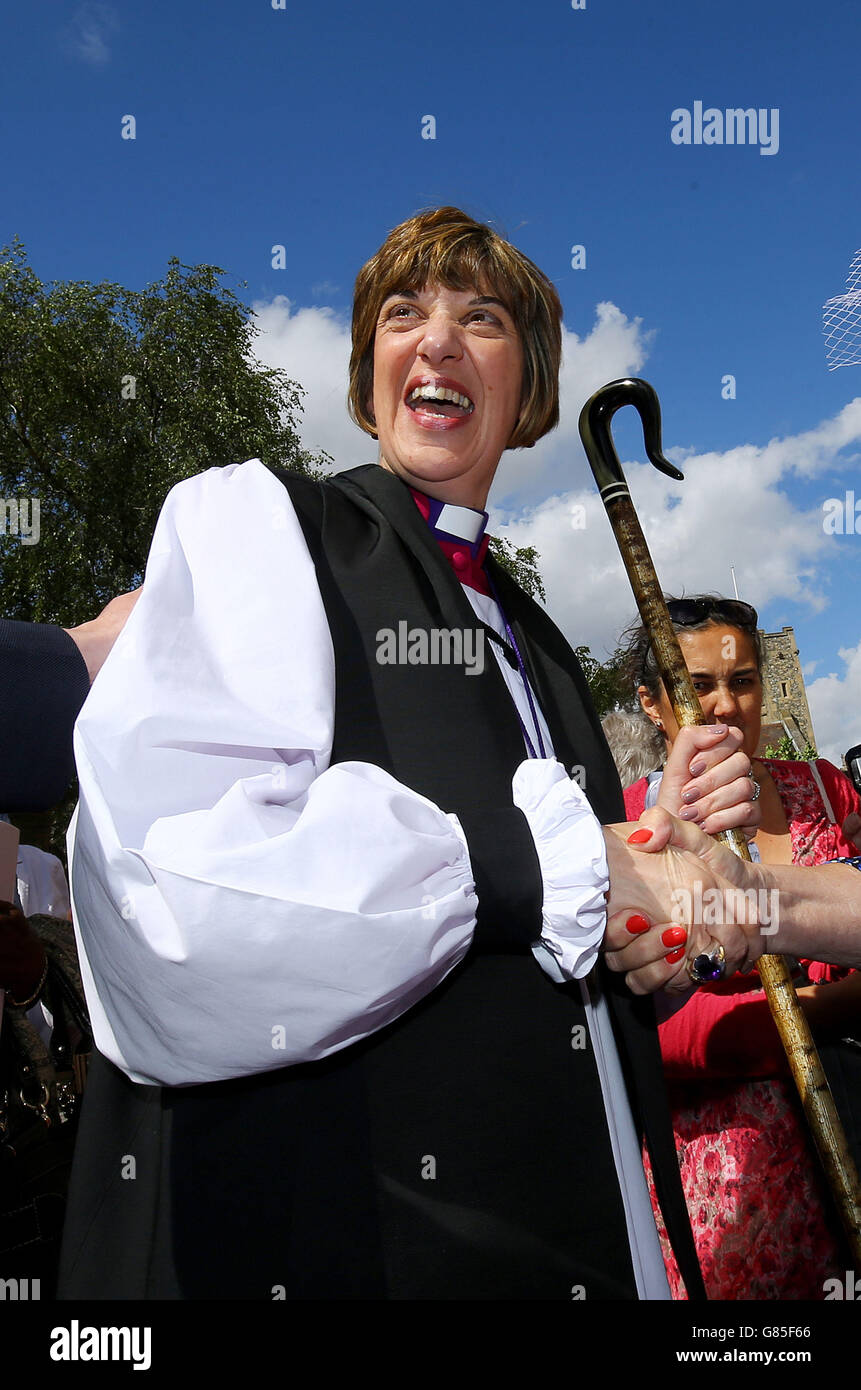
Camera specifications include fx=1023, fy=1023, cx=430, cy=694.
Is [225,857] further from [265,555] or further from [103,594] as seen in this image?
[103,594]

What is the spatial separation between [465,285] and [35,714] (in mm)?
1285

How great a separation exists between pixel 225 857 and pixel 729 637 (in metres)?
→ 2.88

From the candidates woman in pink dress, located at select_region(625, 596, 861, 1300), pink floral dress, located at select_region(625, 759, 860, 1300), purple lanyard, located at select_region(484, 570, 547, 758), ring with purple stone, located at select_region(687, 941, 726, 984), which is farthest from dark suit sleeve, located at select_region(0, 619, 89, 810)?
pink floral dress, located at select_region(625, 759, 860, 1300)

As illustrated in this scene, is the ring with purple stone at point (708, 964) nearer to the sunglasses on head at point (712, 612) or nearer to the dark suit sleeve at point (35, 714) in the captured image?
the dark suit sleeve at point (35, 714)

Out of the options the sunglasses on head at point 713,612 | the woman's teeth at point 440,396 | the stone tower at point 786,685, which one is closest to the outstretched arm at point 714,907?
the woman's teeth at point 440,396

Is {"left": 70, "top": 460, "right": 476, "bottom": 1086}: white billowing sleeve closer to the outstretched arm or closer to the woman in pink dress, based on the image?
the outstretched arm

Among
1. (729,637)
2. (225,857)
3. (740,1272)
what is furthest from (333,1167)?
(729,637)

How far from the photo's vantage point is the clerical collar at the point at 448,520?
2.04m

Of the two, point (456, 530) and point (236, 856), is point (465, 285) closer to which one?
point (456, 530)

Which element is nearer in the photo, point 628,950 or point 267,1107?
point 267,1107

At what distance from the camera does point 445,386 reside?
2.00 meters

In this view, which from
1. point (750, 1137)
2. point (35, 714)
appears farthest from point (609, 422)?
point (750, 1137)

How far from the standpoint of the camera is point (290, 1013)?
1146 millimetres

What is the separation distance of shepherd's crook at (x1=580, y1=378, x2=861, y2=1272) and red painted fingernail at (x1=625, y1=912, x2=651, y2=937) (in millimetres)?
485
